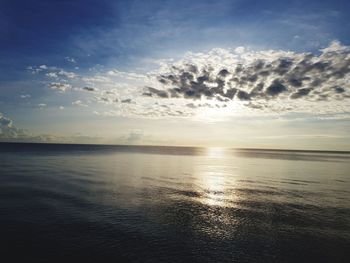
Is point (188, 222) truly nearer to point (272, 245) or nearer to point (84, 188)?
point (272, 245)

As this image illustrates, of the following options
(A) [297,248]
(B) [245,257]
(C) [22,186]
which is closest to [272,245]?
(A) [297,248]

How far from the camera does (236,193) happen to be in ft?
156

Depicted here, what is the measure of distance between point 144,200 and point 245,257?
20.1 metres

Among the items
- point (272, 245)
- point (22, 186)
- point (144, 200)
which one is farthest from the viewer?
point (22, 186)

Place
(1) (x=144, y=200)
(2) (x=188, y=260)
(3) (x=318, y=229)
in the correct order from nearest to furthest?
(2) (x=188, y=260) < (3) (x=318, y=229) < (1) (x=144, y=200)

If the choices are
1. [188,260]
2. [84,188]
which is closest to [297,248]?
[188,260]

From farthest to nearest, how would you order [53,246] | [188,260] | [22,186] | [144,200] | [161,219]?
[22,186] < [144,200] < [161,219] < [53,246] < [188,260]

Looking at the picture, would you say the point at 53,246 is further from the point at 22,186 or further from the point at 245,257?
the point at 22,186

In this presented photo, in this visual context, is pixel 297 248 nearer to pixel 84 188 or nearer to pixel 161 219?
pixel 161 219

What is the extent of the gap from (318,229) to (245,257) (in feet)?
36.8

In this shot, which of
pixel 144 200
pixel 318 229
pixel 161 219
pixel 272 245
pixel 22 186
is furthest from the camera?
pixel 22 186

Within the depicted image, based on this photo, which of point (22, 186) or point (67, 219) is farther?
point (22, 186)

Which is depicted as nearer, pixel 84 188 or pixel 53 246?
pixel 53 246

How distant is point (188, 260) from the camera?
20562mm
